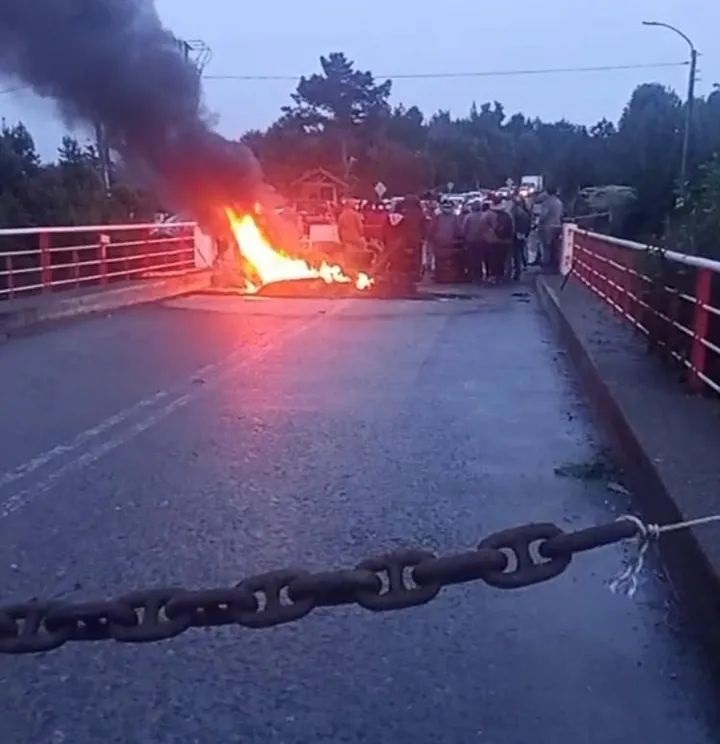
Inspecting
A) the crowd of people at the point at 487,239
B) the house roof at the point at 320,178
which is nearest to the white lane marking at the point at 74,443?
the crowd of people at the point at 487,239

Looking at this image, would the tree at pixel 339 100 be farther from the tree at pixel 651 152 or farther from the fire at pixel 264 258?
the fire at pixel 264 258

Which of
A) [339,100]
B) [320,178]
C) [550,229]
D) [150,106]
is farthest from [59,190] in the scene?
[339,100]

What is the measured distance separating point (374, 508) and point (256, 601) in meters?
4.24

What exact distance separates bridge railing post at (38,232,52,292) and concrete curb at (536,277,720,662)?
10.2 meters

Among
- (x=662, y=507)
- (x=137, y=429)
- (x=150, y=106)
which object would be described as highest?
(x=150, y=106)

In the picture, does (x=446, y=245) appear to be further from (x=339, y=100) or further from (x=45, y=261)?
(x=339, y=100)

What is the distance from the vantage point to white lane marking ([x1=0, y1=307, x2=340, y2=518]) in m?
7.27

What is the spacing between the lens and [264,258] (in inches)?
1112

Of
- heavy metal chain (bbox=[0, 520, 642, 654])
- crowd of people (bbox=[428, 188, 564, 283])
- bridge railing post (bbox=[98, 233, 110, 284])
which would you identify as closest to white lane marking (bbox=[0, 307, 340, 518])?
heavy metal chain (bbox=[0, 520, 642, 654])

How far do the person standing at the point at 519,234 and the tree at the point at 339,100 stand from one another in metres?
65.6

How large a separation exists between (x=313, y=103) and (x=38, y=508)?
9412 centimetres

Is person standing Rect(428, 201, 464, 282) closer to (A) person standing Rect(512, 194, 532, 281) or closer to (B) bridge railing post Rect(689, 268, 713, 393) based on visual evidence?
(A) person standing Rect(512, 194, 532, 281)

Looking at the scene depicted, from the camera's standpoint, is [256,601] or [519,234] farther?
[519,234]

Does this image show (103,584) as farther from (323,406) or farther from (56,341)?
(56,341)
